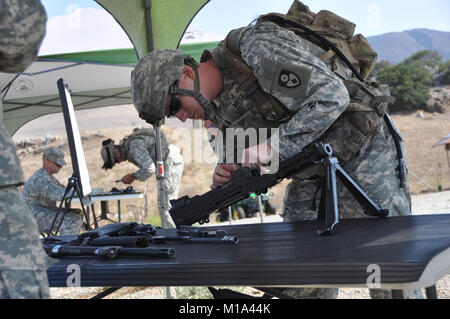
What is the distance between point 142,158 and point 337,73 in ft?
13.9

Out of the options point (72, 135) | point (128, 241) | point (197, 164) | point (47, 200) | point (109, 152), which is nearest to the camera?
point (128, 241)

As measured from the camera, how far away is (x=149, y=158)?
19.0 feet

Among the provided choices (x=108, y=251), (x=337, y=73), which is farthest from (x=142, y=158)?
(x=108, y=251)

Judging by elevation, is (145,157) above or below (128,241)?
below

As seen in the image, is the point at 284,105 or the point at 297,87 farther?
the point at 284,105

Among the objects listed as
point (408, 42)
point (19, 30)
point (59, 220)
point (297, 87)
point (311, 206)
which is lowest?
point (59, 220)

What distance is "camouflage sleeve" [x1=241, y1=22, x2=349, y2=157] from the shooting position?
1.54 meters

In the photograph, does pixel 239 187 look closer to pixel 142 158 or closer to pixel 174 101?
pixel 174 101

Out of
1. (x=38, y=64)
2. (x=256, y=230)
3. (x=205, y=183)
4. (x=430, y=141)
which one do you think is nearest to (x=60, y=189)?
(x=38, y=64)

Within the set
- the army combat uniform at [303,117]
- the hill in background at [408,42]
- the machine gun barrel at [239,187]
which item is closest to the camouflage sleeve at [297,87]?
the army combat uniform at [303,117]

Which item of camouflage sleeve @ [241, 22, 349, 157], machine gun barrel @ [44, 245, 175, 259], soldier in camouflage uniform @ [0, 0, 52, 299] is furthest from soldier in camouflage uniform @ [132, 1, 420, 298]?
soldier in camouflage uniform @ [0, 0, 52, 299]

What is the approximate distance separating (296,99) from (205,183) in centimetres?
1674
